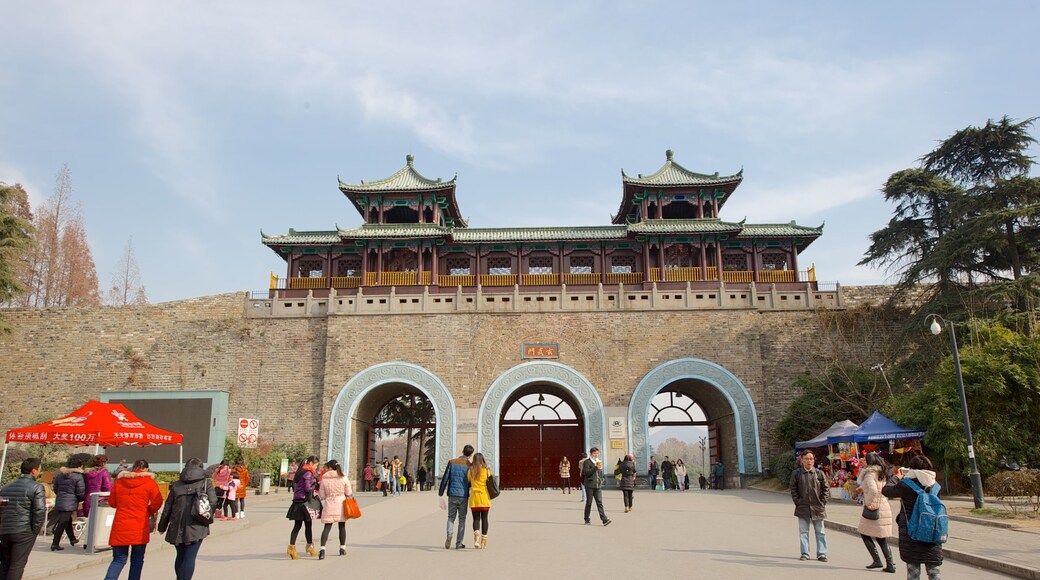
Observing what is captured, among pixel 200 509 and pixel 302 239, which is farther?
pixel 302 239

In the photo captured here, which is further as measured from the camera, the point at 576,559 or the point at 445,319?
the point at 445,319

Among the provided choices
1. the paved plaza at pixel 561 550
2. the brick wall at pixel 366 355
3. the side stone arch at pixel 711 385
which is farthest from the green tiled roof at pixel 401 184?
the paved plaza at pixel 561 550

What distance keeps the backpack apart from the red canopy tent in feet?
21.5

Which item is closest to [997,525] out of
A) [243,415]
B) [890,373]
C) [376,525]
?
[376,525]

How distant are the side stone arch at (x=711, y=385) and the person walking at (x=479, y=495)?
12.7m

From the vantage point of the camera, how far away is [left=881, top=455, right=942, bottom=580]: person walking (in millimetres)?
5691

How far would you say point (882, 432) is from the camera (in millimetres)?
14836

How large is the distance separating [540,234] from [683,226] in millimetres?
5080

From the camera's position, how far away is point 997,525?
32.3ft

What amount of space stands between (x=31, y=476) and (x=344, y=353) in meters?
15.7

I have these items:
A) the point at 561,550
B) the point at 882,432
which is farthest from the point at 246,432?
the point at 882,432

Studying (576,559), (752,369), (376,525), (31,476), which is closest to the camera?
(31,476)

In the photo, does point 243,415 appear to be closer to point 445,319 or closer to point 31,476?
point 445,319

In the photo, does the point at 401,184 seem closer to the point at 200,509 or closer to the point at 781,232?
the point at 781,232
